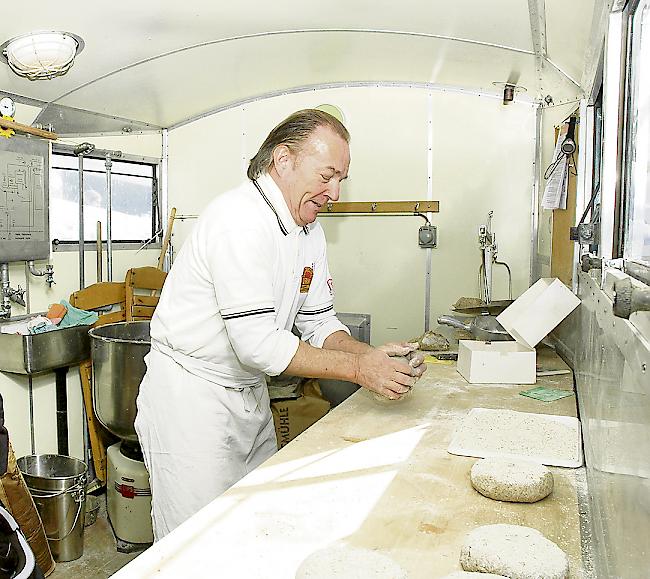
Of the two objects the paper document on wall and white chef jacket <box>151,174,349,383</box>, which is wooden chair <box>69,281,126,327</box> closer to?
white chef jacket <box>151,174,349,383</box>

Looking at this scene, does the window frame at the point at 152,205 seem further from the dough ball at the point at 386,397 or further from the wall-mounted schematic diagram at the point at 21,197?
the dough ball at the point at 386,397

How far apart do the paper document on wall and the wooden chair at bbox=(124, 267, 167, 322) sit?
2.16 m

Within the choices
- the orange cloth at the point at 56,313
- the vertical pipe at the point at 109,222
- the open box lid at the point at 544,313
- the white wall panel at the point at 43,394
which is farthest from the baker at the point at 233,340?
the vertical pipe at the point at 109,222

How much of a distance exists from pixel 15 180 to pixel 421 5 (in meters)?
1.93

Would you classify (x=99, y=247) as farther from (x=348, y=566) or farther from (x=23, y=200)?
(x=348, y=566)

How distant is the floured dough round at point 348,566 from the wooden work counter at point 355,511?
4 centimetres

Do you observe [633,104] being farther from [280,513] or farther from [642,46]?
[280,513]

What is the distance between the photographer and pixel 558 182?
2.73 metres

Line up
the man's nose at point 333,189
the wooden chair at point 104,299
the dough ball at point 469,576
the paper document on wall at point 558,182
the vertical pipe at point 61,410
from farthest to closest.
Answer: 1. the wooden chair at point 104,299
2. the vertical pipe at point 61,410
3. the paper document on wall at point 558,182
4. the man's nose at point 333,189
5. the dough ball at point 469,576

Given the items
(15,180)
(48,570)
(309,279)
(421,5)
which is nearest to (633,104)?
(421,5)

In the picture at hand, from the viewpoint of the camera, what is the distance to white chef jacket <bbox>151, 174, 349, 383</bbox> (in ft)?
5.65

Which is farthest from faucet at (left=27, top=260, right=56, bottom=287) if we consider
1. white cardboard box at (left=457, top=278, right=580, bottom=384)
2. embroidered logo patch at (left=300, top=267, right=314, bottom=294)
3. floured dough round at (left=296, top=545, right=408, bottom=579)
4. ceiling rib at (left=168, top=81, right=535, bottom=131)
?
floured dough round at (left=296, top=545, right=408, bottom=579)

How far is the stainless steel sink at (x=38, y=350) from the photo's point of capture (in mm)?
2877

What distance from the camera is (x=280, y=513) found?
46.5 inches
